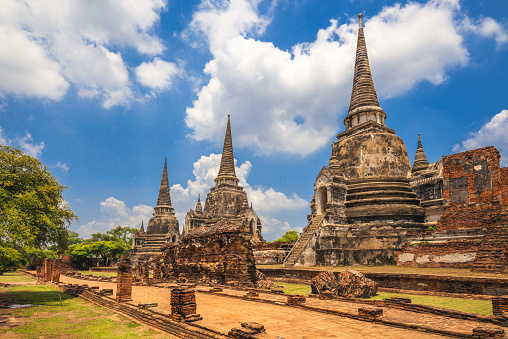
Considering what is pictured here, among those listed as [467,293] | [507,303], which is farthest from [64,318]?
[467,293]

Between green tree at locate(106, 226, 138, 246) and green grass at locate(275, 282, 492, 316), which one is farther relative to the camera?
green tree at locate(106, 226, 138, 246)

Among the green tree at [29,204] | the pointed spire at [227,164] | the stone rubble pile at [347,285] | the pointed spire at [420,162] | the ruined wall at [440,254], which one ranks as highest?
the pointed spire at [227,164]

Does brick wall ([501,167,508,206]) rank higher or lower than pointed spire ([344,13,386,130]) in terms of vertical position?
lower

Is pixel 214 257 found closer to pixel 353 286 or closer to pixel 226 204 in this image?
pixel 353 286

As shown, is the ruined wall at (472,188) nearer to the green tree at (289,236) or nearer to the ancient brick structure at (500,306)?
the ancient brick structure at (500,306)

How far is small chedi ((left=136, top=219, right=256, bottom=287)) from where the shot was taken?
14391 mm

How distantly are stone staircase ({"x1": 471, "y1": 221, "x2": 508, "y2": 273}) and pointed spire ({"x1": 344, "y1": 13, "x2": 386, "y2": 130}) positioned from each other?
50.1 feet

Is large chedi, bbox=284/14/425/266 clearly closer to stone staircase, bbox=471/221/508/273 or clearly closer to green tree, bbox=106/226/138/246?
stone staircase, bbox=471/221/508/273

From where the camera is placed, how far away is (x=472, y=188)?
17406 mm

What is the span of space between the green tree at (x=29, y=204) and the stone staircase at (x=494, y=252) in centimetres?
1586

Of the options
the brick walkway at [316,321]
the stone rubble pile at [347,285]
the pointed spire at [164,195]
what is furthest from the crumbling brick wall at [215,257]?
the pointed spire at [164,195]

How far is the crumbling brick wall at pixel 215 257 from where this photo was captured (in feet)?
47.2

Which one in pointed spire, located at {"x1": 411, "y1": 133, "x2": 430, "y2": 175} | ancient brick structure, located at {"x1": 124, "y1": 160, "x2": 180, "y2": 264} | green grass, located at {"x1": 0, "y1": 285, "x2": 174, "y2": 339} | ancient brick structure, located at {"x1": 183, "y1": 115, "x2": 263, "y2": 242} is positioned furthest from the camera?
ancient brick structure, located at {"x1": 124, "y1": 160, "x2": 180, "y2": 264}

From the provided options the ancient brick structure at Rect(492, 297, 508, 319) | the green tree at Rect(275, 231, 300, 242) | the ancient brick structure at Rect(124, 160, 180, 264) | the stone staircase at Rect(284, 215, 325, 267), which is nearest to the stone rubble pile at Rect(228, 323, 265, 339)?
the ancient brick structure at Rect(492, 297, 508, 319)
